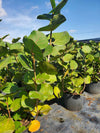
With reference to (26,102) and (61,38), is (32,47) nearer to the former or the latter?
(61,38)

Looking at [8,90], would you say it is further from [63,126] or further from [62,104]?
[62,104]

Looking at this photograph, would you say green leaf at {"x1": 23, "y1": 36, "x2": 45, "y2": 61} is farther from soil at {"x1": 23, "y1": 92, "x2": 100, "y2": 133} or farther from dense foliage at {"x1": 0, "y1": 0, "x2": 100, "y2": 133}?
soil at {"x1": 23, "y1": 92, "x2": 100, "y2": 133}

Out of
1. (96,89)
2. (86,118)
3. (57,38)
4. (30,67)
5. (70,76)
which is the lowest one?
(86,118)

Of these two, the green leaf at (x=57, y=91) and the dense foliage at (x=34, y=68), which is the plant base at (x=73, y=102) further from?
the dense foliage at (x=34, y=68)

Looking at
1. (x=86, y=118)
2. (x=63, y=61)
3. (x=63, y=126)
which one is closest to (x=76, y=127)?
(x=63, y=126)

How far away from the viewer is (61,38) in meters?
0.86

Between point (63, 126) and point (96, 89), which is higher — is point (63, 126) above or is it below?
below

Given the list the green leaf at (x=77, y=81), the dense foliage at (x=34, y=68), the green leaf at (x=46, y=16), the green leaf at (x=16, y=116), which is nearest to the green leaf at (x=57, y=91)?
the green leaf at (x=77, y=81)

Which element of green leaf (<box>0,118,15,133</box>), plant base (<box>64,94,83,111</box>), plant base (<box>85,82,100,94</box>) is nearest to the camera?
green leaf (<box>0,118,15,133</box>)

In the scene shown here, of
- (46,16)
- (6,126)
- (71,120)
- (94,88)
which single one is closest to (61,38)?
(46,16)

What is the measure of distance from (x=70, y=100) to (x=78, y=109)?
0.20 meters

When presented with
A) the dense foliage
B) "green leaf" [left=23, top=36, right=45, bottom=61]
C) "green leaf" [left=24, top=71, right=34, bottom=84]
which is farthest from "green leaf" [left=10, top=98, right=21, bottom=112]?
"green leaf" [left=23, top=36, right=45, bottom=61]

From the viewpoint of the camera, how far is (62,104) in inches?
74.2

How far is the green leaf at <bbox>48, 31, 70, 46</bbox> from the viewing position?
0.84m
